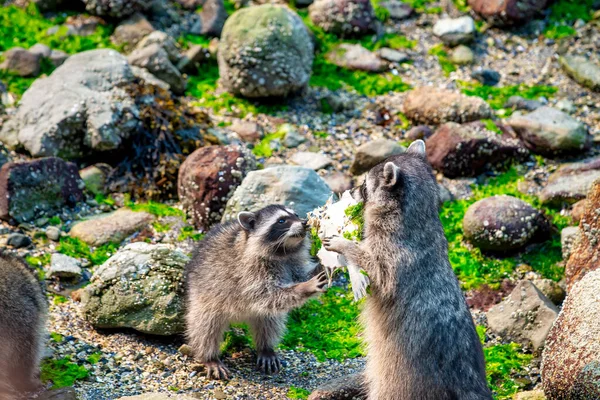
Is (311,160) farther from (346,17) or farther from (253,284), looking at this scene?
(253,284)

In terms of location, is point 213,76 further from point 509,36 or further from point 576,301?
point 576,301

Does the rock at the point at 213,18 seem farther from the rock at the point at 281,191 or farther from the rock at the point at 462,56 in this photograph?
the rock at the point at 281,191

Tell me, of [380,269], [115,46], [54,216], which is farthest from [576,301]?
[115,46]

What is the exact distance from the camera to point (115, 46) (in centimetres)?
1246

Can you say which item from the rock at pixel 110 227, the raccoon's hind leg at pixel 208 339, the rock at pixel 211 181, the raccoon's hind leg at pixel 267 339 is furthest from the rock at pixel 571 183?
the rock at pixel 110 227

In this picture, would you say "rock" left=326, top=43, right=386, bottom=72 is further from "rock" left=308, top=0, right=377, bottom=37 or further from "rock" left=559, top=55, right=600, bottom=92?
"rock" left=559, top=55, right=600, bottom=92

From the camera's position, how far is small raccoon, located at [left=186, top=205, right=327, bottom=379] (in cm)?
735

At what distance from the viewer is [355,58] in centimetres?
1241

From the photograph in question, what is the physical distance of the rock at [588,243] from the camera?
782 cm

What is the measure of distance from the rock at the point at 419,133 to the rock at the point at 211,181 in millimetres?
2493

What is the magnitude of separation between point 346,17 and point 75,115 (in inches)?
183

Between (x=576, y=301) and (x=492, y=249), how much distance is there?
237cm

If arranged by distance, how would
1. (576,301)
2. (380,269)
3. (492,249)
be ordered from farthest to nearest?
(492,249) → (576,301) → (380,269)

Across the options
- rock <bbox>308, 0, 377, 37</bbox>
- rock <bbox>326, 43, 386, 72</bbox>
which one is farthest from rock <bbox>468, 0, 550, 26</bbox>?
rock <bbox>326, 43, 386, 72</bbox>
